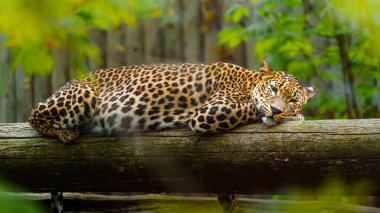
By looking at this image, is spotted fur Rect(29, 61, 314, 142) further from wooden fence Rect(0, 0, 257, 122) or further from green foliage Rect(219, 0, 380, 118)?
wooden fence Rect(0, 0, 257, 122)

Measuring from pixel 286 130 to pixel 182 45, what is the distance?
143 inches

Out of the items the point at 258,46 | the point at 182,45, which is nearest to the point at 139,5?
the point at 258,46

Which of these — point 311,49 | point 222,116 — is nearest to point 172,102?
point 222,116

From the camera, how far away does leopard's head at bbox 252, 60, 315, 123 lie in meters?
4.22

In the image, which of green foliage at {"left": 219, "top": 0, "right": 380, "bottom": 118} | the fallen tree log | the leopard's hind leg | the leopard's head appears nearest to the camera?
the fallen tree log

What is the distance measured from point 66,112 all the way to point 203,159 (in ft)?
4.02

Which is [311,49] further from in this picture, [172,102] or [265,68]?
[172,102]

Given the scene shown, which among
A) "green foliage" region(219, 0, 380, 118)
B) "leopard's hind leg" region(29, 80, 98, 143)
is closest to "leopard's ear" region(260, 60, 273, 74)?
"green foliage" region(219, 0, 380, 118)

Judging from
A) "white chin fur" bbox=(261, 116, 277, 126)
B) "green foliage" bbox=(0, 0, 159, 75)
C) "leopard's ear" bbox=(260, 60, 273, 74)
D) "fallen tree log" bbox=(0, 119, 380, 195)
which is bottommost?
"fallen tree log" bbox=(0, 119, 380, 195)

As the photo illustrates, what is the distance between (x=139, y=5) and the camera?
0.88m

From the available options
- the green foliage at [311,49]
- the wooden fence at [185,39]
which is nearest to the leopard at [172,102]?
the green foliage at [311,49]

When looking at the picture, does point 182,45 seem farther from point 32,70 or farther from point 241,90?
point 32,70

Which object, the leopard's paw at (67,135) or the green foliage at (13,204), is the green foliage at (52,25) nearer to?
the green foliage at (13,204)

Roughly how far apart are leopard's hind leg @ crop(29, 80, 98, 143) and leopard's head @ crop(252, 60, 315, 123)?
1.34m
